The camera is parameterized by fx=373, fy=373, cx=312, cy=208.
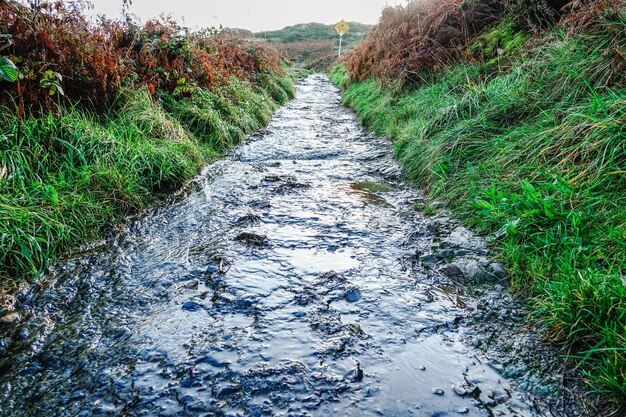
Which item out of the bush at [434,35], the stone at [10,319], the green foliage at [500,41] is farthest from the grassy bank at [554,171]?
the stone at [10,319]

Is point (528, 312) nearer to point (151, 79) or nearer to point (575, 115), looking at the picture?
point (575, 115)

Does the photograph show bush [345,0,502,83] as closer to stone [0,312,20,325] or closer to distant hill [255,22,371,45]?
stone [0,312,20,325]

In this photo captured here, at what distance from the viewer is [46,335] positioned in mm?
2115

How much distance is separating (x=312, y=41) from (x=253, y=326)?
55.0 meters

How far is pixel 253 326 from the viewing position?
7.24ft

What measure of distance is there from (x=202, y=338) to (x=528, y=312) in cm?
189

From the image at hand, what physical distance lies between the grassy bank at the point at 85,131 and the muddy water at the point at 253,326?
323 millimetres

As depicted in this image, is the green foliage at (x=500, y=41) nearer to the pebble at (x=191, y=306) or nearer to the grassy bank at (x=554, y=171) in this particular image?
the grassy bank at (x=554, y=171)

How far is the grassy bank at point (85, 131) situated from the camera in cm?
293

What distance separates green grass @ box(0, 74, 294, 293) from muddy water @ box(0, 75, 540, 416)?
25cm

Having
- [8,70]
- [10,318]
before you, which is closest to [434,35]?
[8,70]

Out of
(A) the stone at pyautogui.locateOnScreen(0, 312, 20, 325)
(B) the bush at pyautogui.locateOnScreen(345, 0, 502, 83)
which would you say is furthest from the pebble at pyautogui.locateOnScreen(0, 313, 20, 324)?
(B) the bush at pyautogui.locateOnScreen(345, 0, 502, 83)

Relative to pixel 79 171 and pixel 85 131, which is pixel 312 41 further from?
pixel 79 171

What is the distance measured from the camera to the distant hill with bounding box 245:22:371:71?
36188 mm
